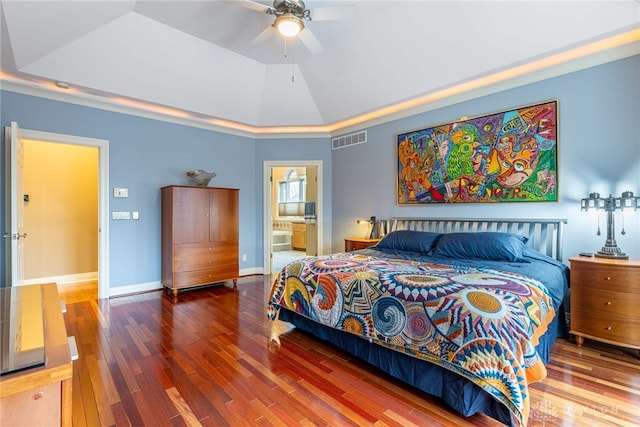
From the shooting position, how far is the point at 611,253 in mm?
2664

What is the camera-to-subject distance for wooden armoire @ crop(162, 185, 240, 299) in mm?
4344

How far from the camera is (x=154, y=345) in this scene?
2.72 m

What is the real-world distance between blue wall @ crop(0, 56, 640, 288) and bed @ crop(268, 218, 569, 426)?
565 millimetres

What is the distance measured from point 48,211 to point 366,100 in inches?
218

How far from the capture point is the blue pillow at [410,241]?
11.6 feet

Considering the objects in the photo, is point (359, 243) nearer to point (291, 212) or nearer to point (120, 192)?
point (120, 192)

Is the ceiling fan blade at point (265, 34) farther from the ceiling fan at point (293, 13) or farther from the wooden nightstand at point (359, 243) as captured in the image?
the wooden nightstand at point (359, 243)

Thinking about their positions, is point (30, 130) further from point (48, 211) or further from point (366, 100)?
point (366, 100)

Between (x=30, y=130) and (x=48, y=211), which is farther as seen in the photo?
(x=48, y=211)

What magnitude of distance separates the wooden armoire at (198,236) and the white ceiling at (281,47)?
4.62 ft

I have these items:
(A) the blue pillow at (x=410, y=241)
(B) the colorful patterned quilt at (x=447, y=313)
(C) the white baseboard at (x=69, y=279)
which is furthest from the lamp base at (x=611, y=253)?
(C) the white baseboard at (x=69, y=279)

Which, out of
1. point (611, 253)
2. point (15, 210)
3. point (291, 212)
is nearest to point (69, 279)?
point (15, 210)

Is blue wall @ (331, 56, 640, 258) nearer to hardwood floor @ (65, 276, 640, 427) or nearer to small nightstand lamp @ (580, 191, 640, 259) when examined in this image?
small nightstand lamp @ (580, 191, 640, 259)

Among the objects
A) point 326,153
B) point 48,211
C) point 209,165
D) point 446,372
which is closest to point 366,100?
point 326,153
